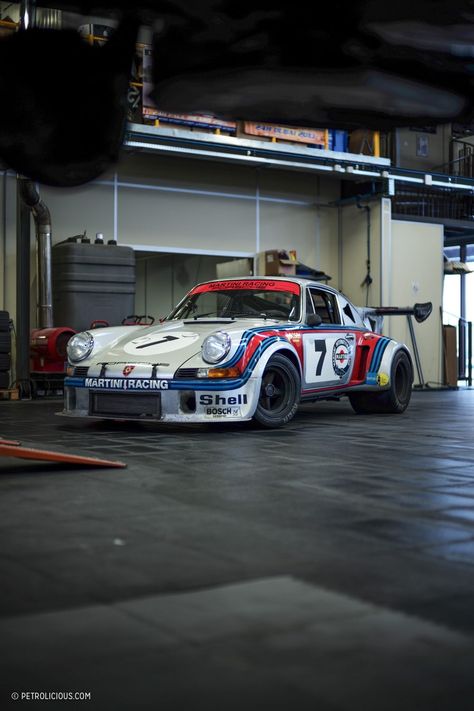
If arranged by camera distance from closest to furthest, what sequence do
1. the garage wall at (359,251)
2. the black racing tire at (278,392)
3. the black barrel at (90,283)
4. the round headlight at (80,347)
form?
the black racing tire at (278,392)
the round headlight at (80,347)
the black barrel at (90,283)
the garage wall at (359,251)

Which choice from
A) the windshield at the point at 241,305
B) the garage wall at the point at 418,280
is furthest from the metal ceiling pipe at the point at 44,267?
the garage wall at the point at 418,280

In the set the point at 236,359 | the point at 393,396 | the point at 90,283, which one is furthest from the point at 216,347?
the point at 90,283

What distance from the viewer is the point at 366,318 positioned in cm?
886

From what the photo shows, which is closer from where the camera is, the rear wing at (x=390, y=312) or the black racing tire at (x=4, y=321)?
the rear wing at (x=390, y=312)

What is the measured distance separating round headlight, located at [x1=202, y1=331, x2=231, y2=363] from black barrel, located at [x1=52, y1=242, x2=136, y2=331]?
5.48 m

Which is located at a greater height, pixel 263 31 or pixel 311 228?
pixel 311 228

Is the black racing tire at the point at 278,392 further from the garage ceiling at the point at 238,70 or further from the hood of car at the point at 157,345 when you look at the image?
the garage ceiling at the point at 238,70

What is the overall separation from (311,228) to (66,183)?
45.0 ft

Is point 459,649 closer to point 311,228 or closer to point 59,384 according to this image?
point 59,384

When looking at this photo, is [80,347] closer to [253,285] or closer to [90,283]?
[253,285]

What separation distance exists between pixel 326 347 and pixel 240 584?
5232 millimetres

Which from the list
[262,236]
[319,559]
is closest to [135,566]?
[319,559]

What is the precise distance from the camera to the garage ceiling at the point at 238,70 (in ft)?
4.37

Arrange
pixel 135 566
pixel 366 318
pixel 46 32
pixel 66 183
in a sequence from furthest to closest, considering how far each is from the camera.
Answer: pixel 366 318, pixel 135 566, pixel 66 183, pixel 46 32
